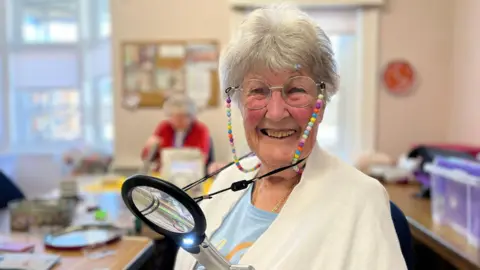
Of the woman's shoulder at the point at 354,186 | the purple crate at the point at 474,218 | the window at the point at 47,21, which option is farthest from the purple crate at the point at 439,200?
the window at the point at 47,21

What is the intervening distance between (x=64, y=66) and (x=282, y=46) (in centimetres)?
357

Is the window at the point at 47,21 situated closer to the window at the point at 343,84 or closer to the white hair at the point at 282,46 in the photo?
the window at the point at 343,84

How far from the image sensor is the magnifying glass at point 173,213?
2.46 ft

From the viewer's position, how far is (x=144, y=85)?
3691 mm

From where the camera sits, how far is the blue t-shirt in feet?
3.55

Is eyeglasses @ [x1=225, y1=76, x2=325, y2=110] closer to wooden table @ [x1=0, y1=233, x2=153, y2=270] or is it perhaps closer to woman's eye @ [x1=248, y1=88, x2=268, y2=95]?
woman's eye @ [x1=248, y1=88, x2=268, y2=95]

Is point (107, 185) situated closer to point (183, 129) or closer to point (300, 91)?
point (183, 129)

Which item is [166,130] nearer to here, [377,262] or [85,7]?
[85,7]

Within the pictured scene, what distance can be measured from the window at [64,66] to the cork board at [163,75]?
558 millimetres

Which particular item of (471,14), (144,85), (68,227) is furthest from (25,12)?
(471,14)

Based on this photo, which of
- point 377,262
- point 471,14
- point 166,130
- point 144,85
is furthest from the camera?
point 144,85

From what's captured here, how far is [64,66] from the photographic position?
416 centimetres

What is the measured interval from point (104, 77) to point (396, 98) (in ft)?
8.24

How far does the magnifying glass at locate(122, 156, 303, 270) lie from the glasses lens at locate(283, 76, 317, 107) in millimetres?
359
